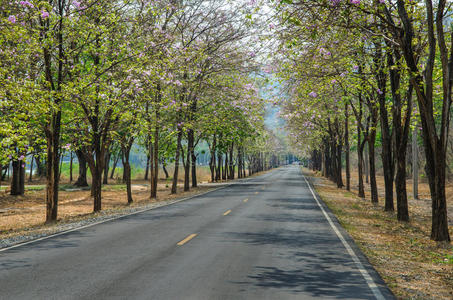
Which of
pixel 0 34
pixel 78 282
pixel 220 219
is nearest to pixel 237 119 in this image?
pixel 220 219

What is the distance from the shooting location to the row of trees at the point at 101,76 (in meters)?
15.0

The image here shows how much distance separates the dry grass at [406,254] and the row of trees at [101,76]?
770 cm

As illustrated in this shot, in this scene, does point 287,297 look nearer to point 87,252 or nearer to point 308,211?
point 87,252

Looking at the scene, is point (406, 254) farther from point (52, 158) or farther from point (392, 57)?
point (52, 158)

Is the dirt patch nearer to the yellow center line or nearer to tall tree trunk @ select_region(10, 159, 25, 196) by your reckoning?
tall tree trunk @ select_region(10, 159, 25, 196)

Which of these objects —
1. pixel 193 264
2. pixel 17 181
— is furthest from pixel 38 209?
pixel 193 264

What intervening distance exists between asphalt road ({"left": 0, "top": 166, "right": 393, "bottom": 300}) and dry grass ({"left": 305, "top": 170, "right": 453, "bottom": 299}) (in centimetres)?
42

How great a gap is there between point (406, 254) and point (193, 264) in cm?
527

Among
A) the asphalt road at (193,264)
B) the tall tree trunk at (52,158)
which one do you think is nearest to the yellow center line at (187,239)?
the asphalt road at (193,264)

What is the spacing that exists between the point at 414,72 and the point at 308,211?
28.0 ft

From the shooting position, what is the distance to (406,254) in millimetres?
10422

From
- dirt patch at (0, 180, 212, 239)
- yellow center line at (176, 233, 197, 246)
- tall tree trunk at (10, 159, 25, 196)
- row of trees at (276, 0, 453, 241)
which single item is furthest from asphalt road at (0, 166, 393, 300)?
tall tree trunk at (10, 159, 25, 196)

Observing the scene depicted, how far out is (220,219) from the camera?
15836mm

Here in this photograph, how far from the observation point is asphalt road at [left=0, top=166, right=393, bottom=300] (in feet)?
21.5
